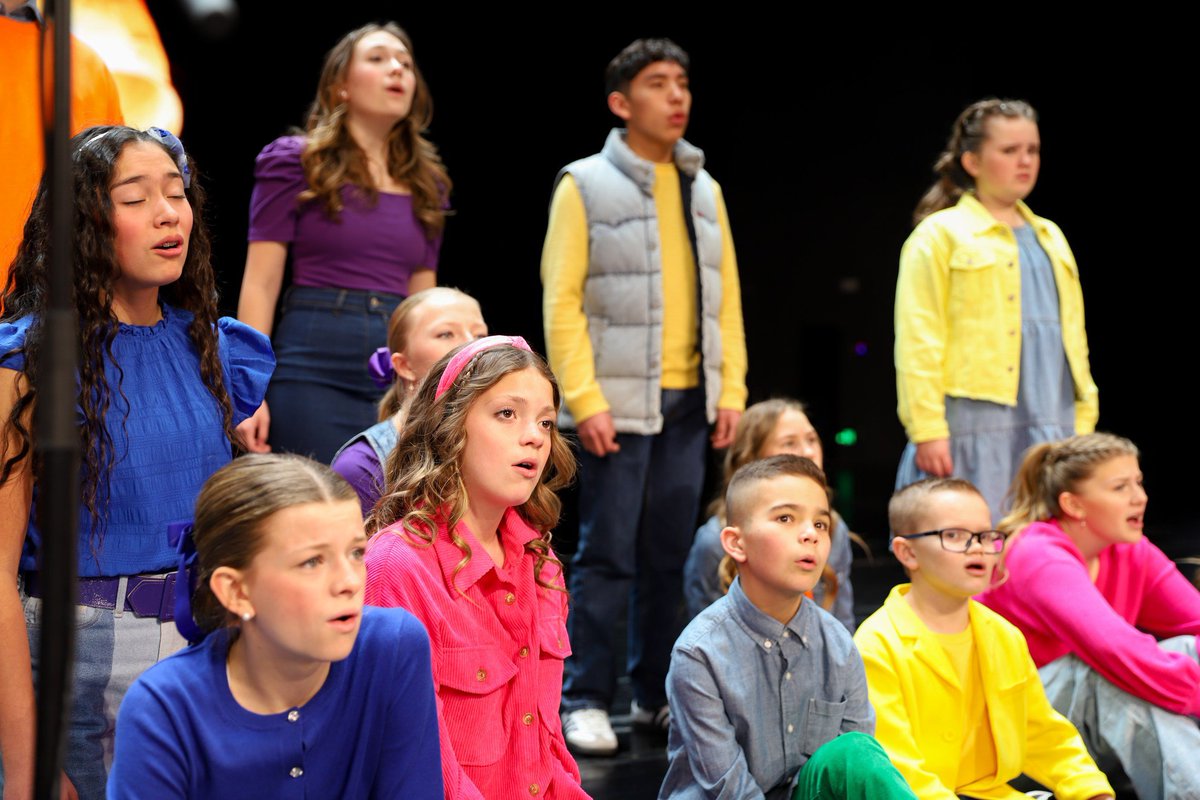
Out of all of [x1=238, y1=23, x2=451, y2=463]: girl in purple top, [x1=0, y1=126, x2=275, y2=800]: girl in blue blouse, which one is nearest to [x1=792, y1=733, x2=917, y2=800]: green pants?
[x1=0, y1=126, x2=275, y2=800]: girl in blue blouse

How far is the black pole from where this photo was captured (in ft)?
2.98

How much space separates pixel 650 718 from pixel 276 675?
1.70 meters

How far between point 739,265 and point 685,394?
3162 millimetres

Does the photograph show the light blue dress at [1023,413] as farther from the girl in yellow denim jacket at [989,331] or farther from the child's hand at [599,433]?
the child's hand at [599,433]

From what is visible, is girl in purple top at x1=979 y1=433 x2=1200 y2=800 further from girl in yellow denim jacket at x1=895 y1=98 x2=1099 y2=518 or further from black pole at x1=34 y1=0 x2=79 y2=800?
black pole at x1=34 y1=0 x2=79 y2=800

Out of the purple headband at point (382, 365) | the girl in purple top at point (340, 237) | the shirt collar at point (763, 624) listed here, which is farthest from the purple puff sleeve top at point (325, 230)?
the shirt collar at point (763, 624)

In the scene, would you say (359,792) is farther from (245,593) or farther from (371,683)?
(245,593)

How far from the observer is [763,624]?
217 cm

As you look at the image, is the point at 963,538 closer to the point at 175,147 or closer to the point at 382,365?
the point at 382,365

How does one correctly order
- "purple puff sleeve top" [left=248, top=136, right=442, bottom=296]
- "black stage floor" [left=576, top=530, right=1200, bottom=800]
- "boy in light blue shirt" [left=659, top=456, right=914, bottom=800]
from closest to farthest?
1. "boy in light blue shirt" [left=659, top=456, right=914, bottom=800]
2. "black stage floor" [left=576, top=530, right=1200, bottom=800]
3. "purple puff sleeve top" [left=248, top=136, right=442, bottom=296]

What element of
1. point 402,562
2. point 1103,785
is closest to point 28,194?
point 402,562

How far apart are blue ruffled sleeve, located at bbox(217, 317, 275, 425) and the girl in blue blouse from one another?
9 centimetres

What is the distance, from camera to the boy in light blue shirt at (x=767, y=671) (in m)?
2.09

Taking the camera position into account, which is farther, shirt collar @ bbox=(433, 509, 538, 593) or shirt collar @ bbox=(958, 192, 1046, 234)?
shirt collar @ bbox=(958, 192, 1046, 234)
